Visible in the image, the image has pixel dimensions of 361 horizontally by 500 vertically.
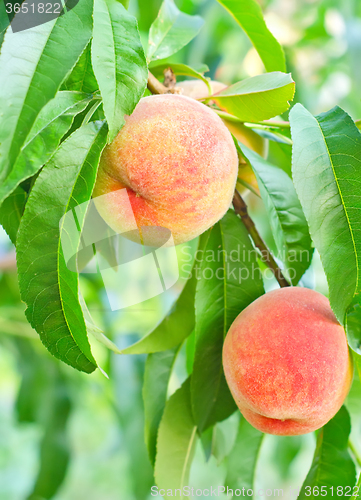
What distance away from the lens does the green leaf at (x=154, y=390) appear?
0.90m

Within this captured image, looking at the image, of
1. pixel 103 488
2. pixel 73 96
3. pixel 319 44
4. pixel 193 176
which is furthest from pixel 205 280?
pixel 103 488

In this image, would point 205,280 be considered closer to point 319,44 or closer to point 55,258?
point 55,258

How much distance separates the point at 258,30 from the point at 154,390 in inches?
30.3

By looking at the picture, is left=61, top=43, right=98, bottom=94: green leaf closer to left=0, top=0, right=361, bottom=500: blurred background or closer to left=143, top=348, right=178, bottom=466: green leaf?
left=0, top=0, right=361, bottom=500: blurred background

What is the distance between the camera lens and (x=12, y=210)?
68 centimetres

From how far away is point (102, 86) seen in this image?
506 millimetres

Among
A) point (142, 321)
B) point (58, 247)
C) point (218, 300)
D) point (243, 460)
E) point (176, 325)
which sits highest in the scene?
point (58, 247)

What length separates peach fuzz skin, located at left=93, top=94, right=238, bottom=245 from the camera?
590 mm

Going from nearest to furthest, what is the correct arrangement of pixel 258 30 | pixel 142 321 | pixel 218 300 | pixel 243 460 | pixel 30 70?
pixel 30 70, pixel 218 300, pixel 258 30, pixel 243 460, pixel 142 321

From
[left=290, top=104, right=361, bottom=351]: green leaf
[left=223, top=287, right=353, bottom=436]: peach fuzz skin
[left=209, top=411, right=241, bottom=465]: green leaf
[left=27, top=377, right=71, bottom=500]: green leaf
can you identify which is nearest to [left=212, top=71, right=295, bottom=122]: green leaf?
[left=290, top=104, right=361, bottom=351]: green leaf

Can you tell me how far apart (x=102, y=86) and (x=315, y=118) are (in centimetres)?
32

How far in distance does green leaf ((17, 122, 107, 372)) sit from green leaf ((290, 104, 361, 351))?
27 cm

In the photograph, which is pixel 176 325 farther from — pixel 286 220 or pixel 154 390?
pixel 286 220

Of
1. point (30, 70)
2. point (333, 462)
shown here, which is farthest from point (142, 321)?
point (30, 70)
